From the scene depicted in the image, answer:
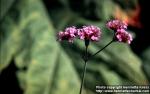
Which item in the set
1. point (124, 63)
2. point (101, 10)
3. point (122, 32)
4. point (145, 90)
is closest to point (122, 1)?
point (101, 10)

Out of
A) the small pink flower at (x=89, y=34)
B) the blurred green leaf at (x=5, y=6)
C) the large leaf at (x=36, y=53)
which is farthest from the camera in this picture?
the blurred green leaf at (x=5, y=6)

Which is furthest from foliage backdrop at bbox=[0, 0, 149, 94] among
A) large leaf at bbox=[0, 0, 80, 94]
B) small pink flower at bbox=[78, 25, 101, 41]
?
small pink flower at bbox=[78, 25, 101, 41]

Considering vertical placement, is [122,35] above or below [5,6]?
below

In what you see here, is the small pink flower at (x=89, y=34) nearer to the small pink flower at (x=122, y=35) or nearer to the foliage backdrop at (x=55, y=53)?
the small pink flower at (x=122, y=35)

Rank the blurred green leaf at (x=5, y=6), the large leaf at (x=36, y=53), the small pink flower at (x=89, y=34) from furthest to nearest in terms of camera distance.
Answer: the blurred green leaf at (x=5, y=6), the large leaf at (x=36, y=53), the small pink flower at (x=89, y=34)

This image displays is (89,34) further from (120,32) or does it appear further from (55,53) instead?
(55,53)

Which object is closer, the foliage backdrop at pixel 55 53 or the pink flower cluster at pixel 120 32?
the pink flower cluster at pixel 120 32

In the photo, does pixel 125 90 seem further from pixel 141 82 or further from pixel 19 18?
pixel 19 18

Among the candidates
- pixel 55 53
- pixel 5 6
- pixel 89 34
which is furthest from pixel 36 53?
pixel 89 34

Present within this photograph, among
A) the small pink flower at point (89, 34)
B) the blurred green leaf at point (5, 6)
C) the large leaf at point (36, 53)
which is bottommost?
the small pink flower at point (89, 34)

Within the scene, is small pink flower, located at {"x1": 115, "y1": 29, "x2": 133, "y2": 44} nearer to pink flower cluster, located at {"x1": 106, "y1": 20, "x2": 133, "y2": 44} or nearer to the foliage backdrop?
pink flower cluster, located at {"x1": 106, "y1": 20, "x2": 133, "y2": 44}

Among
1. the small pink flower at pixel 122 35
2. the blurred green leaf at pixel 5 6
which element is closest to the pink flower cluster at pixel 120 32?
the small pink flower at pixel 122 35
